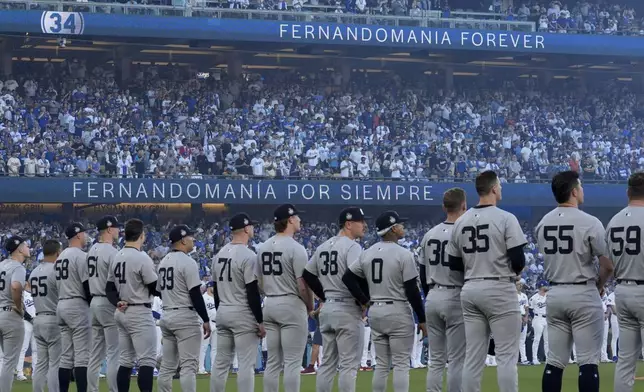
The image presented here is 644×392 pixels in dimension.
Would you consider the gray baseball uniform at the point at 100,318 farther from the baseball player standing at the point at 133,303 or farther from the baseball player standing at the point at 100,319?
the baseball player standing at the point at 133,303

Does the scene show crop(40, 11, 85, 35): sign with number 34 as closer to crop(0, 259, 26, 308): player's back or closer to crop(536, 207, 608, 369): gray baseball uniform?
crop(0, 259, 26, 308): player's back

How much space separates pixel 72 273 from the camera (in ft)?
46.2

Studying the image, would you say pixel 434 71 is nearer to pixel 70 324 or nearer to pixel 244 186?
pixel 244 186

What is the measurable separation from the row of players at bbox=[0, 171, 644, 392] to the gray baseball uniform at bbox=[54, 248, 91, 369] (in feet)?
0.05

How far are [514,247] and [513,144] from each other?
29315 millimetres

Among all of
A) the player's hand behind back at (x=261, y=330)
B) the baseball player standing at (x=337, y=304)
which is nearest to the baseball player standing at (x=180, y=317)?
the player's hand behind back at (x=261, y=330)

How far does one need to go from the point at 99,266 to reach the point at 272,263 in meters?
2.37

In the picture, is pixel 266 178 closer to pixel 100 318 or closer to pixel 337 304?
pixel 100 318

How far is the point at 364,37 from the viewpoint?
38562 millimetres

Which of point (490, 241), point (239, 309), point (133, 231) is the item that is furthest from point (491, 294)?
point (133, 231)

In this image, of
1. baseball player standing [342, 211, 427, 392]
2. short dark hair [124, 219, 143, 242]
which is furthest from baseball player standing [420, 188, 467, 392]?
short dark hair [124, 219, 143, 242]

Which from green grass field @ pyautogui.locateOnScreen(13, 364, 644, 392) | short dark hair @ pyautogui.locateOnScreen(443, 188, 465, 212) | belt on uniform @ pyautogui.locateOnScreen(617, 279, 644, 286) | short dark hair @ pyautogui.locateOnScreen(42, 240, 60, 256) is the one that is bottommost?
green grass field @ pyautogui.locateOnScreen(13, 364, 644, 392)

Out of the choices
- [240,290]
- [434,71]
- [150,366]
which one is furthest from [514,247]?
[434,71]

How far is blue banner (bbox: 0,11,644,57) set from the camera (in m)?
34.8
